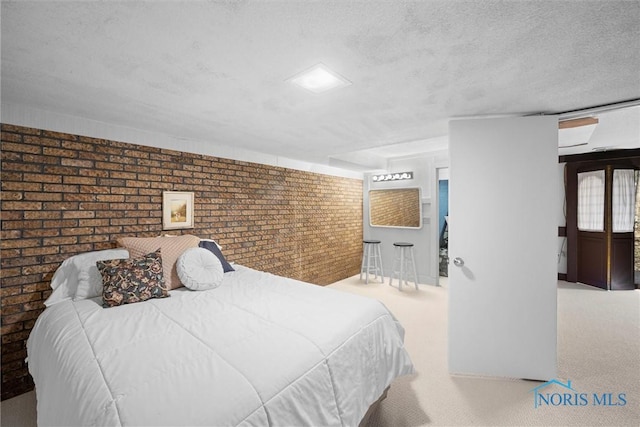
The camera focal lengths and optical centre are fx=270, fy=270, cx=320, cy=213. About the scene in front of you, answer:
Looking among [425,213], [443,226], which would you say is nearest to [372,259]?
[425,213]

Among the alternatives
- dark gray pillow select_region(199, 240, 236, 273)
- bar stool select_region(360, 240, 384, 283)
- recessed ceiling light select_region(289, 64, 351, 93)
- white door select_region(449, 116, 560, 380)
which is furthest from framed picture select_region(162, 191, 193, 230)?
bar stool select_region(360, 240, 384, 283)

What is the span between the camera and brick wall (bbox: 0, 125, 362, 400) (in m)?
2.17

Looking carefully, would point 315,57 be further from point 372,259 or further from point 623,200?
point 623,200

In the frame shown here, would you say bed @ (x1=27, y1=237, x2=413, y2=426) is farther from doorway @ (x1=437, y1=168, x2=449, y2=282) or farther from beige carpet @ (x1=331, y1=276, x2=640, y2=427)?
doorway @ (x1=437, y1=168, x2=449, y2=282)

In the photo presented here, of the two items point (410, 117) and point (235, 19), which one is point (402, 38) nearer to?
point (235, 19)

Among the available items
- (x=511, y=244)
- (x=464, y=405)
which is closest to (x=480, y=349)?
(x=464, y=405)

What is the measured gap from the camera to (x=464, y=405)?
2.03 m

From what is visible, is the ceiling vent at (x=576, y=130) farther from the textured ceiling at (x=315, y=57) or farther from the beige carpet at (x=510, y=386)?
the beige carpet at (x=510, y=386)

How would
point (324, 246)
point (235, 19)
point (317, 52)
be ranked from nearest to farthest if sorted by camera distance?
point (235, 19), point (317, 52), point (324, 246)

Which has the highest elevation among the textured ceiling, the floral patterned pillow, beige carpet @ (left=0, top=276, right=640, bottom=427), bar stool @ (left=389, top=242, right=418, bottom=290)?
the textured ceiling

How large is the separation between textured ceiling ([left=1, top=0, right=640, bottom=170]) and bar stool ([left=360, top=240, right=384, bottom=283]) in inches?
133

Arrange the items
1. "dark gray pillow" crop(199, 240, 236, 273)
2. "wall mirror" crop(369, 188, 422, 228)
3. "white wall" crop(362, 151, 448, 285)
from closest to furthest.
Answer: "dark gray pillow" crop(199, 240, 236, 273)
"white wall" crop(362, 151, 448, 285)
"wall mirror" crop(369, 188, 422, 228)

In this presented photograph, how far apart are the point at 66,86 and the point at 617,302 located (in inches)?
281

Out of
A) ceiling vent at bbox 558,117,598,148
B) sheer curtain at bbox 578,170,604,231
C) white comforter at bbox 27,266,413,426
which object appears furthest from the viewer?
sheer curtain at bbox 578,170,604,231
